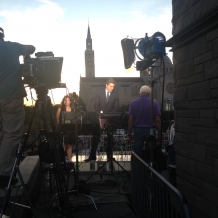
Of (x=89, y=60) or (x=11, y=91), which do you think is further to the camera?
(x=89, y=60)

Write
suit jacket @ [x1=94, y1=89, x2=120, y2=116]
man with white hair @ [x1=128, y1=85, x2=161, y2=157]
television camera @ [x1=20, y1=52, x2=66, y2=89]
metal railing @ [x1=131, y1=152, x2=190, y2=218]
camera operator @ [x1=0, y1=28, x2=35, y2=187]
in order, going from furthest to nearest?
suit jacket @ [x1=94, y1=89, x2=120, y2=116]
man with white hair @ [x1=128, y1=85, x2=161, y2=157]
camera operator @ [x1=0, y1=28, x2=35, y2=187]
television camera @ [x1=20, y1=52, x2=66, y2=89]
metal railing @ [x1=131, y1=152, x2=190, y2=218]

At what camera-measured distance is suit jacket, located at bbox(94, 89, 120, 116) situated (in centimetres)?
693

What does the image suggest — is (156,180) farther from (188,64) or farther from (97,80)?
(97,80)

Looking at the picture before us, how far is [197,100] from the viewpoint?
340cm

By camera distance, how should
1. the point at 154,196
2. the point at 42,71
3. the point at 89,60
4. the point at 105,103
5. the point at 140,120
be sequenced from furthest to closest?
1. the point at 89,60
2. the point at 105,103
3. the point at 140,120
4. the point at 42,71
5. the point at 154,196

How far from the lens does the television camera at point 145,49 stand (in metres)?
4.11

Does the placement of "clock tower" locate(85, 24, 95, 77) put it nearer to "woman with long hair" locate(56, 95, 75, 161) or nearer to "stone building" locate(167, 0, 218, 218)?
"woman with long hair" locate(56, 95, 75, 161)

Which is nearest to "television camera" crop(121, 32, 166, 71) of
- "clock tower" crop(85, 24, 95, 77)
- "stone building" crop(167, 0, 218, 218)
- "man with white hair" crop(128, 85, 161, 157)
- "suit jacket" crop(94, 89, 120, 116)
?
"stone building" crop(167, 0, 218, 218)

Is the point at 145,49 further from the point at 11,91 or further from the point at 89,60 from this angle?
the point at 89,60

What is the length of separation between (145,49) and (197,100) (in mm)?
1380

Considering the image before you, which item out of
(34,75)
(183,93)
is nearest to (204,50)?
(183,93)

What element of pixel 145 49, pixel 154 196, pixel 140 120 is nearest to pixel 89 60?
pixel 140 120

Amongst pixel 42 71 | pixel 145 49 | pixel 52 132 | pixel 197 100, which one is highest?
pixel 145 49

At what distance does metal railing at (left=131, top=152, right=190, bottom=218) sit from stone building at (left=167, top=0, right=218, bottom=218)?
52 cm
